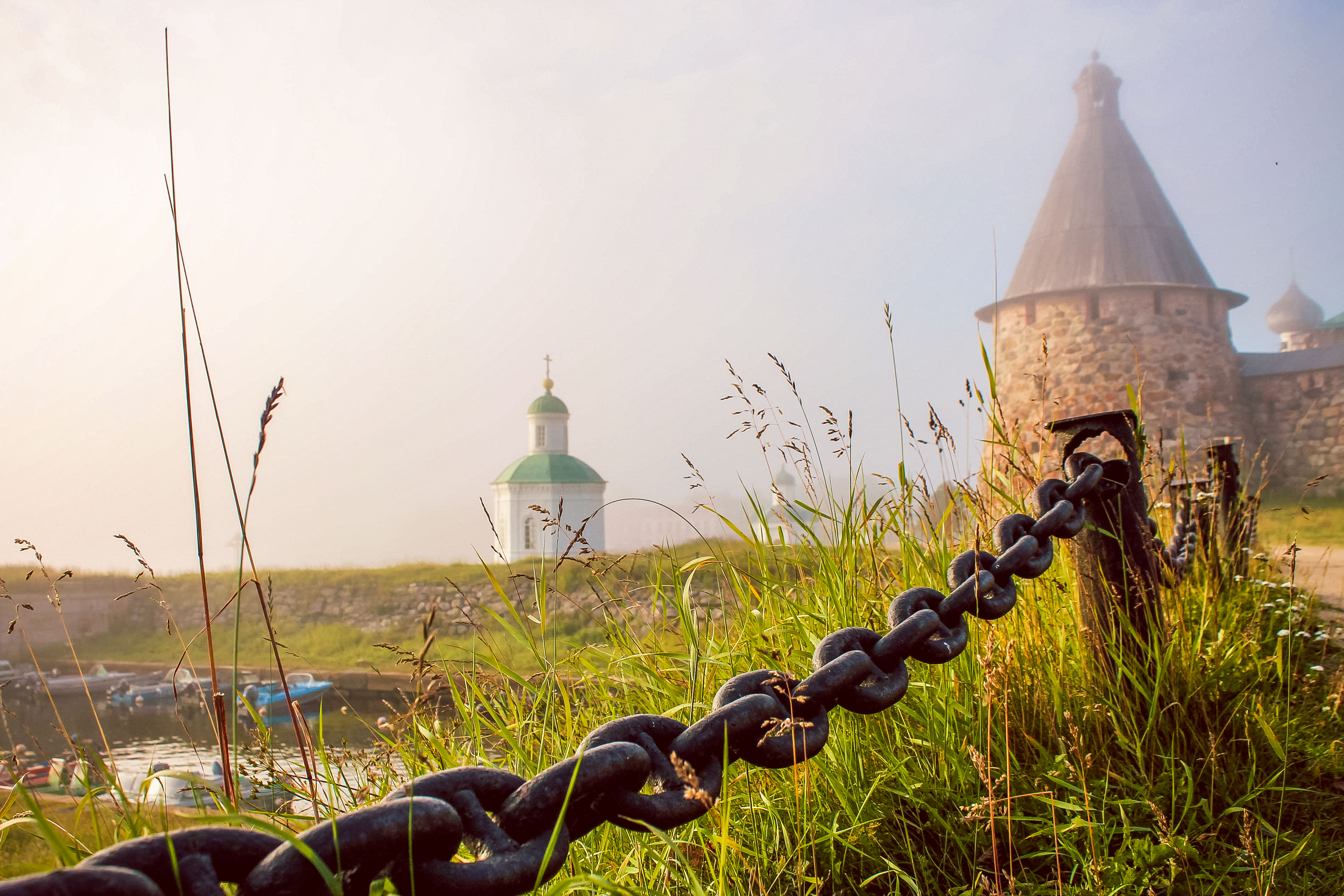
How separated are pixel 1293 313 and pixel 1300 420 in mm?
43494

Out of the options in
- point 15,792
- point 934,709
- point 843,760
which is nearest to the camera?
point 15,792

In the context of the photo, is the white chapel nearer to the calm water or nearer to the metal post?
the calm water

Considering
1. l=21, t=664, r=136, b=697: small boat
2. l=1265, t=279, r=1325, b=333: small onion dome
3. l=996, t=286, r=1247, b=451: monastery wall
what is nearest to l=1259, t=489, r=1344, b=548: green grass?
l=996, t=286, r=1247, b=451: monastery wall

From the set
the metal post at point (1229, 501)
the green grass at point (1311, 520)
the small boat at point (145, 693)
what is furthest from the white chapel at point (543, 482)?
the metal post at point (1229, 501)

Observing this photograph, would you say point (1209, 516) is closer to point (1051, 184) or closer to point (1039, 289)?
point (1039, 289)

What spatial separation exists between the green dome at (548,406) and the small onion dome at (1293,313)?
51.2m

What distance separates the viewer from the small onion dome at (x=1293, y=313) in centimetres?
5497

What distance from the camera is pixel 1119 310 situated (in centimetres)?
2477

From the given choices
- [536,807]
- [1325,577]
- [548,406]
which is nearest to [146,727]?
[548,406]

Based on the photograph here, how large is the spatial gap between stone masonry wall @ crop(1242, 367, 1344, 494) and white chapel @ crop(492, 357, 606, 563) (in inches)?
1019

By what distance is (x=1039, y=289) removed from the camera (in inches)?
1047

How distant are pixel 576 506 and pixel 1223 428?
2720 cm

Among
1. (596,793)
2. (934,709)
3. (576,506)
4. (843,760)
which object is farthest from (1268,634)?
(576,506)

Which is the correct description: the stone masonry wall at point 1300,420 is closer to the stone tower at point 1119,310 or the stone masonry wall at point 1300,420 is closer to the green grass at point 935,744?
the stone tower at point 1119,310
